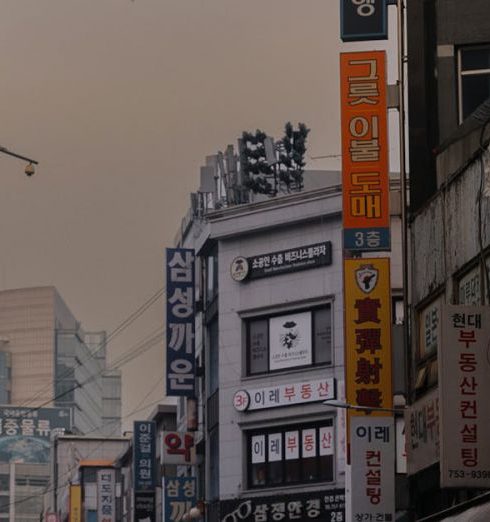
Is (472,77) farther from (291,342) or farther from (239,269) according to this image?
(239,269)

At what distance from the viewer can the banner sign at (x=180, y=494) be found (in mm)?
84500

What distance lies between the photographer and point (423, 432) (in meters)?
43.0

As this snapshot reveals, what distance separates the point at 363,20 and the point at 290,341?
29601mm

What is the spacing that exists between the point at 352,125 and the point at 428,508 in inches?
439

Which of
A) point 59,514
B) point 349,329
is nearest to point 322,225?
point 349,329

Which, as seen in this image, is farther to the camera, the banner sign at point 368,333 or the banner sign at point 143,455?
the banner sign at point 143,455

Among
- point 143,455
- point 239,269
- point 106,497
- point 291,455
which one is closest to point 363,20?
point 291,455

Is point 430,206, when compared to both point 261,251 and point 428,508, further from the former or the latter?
point 261,251

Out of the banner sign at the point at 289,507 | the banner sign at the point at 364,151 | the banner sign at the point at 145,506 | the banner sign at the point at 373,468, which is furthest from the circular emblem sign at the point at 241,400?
the banner sign at the point at 373,468

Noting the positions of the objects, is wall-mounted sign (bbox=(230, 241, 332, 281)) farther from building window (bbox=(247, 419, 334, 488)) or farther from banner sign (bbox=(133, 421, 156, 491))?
banner sign (bbox=(133, 421, 156, 491))

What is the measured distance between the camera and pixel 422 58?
45.9 m

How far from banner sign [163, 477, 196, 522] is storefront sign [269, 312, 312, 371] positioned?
33.0ft

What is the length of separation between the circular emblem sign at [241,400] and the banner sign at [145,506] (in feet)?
64.6

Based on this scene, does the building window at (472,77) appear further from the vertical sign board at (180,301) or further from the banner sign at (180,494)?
the banner sign at (180,494)
